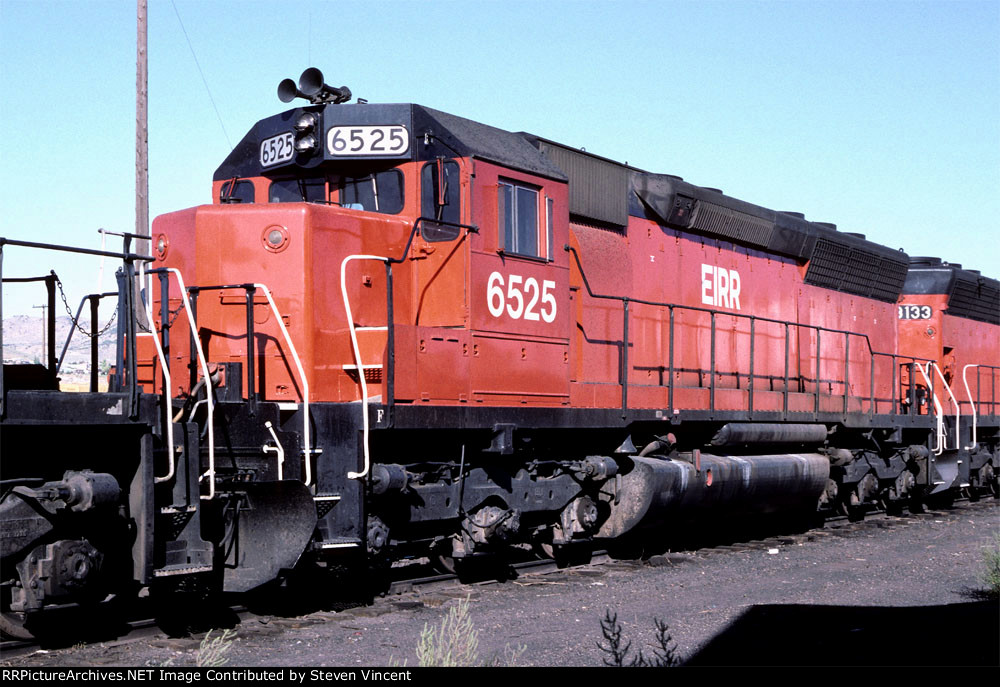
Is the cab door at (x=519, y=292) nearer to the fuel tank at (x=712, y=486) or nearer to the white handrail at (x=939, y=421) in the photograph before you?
the fuel tank at (x=712, y=486)

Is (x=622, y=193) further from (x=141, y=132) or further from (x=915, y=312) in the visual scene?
(x=915, y=312)

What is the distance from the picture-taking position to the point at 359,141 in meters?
8.49

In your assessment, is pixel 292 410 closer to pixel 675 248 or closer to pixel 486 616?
pixel 486 616

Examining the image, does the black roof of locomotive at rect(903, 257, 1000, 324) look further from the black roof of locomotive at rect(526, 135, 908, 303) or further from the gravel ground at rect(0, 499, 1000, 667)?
the gravel ground at rect(0, 499, 1000, 667)

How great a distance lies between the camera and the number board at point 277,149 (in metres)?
8.70

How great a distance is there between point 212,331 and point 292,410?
1185mm

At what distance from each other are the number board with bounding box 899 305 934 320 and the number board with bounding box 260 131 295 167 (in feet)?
37.8

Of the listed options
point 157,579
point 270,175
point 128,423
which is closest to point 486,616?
point 157,579

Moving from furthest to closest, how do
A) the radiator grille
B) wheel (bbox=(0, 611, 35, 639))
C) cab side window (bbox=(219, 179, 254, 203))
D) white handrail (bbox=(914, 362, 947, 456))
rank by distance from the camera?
white handrail (bbox=(914, 362, 947, 456)) → the radiator grille → cab side window (bbox=(219, 179, 254, 203)) → wheel (bbox=(0, 611, 35, 639))

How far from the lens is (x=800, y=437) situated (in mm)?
12859

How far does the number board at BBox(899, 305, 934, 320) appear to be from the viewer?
16859 mm

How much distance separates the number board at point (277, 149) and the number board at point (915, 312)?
11532mm

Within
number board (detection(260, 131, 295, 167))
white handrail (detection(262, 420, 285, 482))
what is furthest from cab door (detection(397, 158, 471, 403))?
white handrail (detection(262, 420, 285, 482))

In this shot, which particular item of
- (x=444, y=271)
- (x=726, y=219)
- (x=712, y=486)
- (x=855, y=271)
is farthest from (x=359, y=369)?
(x=855, y=271)
